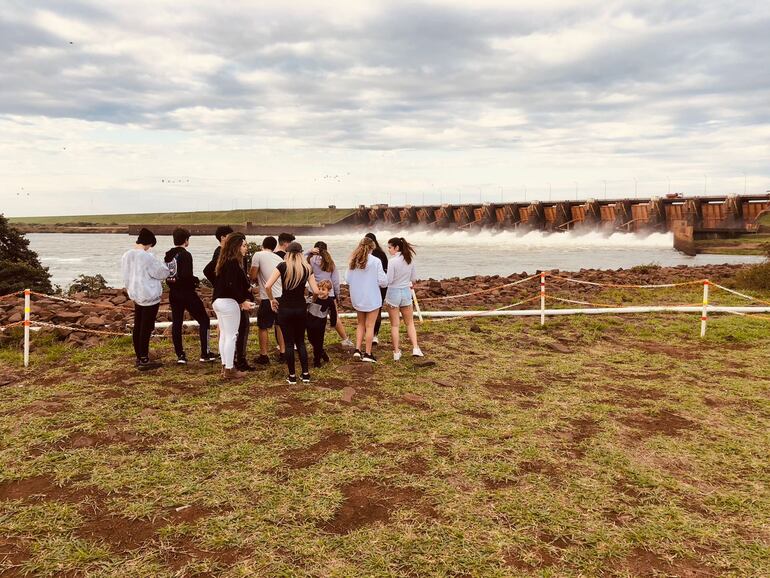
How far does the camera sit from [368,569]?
11.1 ft

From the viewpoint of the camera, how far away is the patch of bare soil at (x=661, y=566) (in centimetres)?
339

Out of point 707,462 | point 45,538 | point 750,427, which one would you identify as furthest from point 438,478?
point 750,427

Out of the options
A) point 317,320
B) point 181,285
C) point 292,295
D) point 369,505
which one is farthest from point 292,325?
point 369,505

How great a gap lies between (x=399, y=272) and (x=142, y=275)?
3599mm

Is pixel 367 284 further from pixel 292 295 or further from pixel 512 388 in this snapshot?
pixel 512 388

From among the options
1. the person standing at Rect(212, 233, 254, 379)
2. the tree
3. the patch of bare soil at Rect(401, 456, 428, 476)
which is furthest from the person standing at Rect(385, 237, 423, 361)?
the tree

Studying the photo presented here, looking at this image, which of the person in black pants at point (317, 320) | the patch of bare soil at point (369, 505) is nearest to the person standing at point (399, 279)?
the person in black pants at point (317, 320)

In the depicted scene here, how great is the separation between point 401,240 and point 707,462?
4997 mm

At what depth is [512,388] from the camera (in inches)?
288

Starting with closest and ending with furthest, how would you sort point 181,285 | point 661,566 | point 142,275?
point 661,566, point 142,275, point 181,285

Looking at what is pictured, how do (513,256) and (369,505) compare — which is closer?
(369,505)

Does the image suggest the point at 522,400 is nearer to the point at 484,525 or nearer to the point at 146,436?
the point at 484,525

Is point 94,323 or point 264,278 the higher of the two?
point 264,278

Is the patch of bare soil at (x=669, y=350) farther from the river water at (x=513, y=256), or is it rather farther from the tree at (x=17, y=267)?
the river water at (x=513, y=256)
